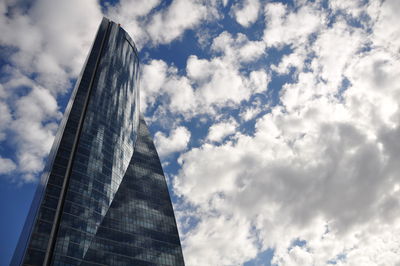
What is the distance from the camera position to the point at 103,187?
11362 centimetres

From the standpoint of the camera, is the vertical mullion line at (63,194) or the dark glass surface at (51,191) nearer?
the dark glass surface at (51,191)

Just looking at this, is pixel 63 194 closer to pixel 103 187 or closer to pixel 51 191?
pixel 51 191

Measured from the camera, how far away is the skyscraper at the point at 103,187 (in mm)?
92062

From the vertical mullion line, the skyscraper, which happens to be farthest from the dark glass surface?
the vertical mullion line

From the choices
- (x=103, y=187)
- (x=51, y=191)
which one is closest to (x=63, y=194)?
(x=51, y=191)

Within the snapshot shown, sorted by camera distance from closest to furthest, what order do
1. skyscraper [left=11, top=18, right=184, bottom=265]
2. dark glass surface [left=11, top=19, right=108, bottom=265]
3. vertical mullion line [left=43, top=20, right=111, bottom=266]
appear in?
dark glass surface [left=11, top=19, right=108, bottom=265] → vertical mullion line [left=43, top=20, right=111, bottom=266] → skyscraper [left=11, top=18, right=184, bottom=265]

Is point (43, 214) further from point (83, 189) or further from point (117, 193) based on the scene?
point (117, 193)

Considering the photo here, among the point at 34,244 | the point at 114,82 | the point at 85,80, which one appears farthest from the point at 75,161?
the point at 114,82

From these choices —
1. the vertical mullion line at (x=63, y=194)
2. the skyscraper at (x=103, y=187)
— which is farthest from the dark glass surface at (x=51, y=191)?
the vertical mullion line at (x=63, y=194)

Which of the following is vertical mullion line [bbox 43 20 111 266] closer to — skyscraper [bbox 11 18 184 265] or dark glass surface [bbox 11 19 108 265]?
skyscraper [bbox 11 18 184 265]

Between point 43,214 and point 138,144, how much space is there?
8042cm

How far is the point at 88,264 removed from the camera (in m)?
A: 94.8

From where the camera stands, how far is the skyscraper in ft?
302

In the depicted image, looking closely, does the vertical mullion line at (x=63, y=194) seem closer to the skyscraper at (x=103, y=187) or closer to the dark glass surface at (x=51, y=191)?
the skyscraper at (x=103, y=187)
